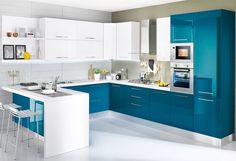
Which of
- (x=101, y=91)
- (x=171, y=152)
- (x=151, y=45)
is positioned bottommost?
(x=171, y=152)

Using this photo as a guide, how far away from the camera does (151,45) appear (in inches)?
250

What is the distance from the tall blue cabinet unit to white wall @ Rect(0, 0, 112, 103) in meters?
2.87

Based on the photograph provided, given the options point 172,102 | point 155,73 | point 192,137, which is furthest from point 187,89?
point 155,73

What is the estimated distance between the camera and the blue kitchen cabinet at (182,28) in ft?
16.8

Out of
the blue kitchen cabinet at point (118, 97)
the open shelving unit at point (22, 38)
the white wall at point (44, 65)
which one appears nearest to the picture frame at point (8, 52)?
the open shelving unit at point (22, 38)

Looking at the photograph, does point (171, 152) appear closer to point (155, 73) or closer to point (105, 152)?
point (105, 152)

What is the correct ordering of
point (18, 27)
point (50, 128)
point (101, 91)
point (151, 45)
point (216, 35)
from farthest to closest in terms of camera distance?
point (101, 91) → point (151, 45) → point (18, 27) → point (216, 35) → point (50, 128)

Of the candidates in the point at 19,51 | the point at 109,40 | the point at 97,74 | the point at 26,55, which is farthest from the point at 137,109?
the point at 19,51

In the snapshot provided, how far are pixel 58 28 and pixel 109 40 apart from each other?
1.37 metres

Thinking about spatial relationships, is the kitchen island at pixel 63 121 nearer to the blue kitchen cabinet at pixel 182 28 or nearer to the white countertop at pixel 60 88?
the white countertop at pixel 60 88

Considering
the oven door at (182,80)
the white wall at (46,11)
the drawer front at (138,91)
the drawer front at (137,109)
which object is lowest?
the drawer front at (137,109)

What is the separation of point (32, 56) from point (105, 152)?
2.73 m

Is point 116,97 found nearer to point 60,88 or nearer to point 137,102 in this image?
point 137,102

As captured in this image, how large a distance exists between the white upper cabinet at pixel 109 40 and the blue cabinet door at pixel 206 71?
239cm
